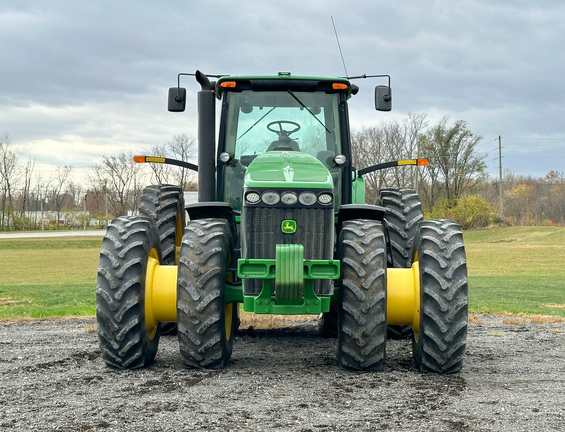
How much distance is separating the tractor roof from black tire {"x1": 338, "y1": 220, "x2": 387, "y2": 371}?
2.20m

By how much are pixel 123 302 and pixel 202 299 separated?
2.62 feet

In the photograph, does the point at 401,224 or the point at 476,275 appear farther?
the point at 476,275

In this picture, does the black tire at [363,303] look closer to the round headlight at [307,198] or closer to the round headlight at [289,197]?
the round headlight at [307,198]

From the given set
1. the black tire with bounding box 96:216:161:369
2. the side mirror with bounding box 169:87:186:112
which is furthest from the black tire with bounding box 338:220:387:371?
the side mirror with bounding box 169:87:186:112

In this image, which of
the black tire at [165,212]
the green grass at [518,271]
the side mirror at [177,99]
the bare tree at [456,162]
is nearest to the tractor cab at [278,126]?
the side mirror at [177,99]

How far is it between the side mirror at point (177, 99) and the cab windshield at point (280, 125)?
1.69 ft

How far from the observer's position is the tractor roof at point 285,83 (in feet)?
26.0

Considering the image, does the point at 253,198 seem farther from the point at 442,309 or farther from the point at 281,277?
the point at 442,309

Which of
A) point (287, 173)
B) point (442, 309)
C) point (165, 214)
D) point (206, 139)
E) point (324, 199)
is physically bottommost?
point (442, 309)

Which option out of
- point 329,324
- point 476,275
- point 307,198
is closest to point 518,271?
point 476,275

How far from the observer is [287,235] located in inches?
256

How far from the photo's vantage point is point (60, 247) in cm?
5097

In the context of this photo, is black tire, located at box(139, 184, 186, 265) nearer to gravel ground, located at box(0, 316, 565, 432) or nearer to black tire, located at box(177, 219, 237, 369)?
gravel ground, located at box(0, 316, 565, 432)

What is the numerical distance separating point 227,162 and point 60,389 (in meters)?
3.24
